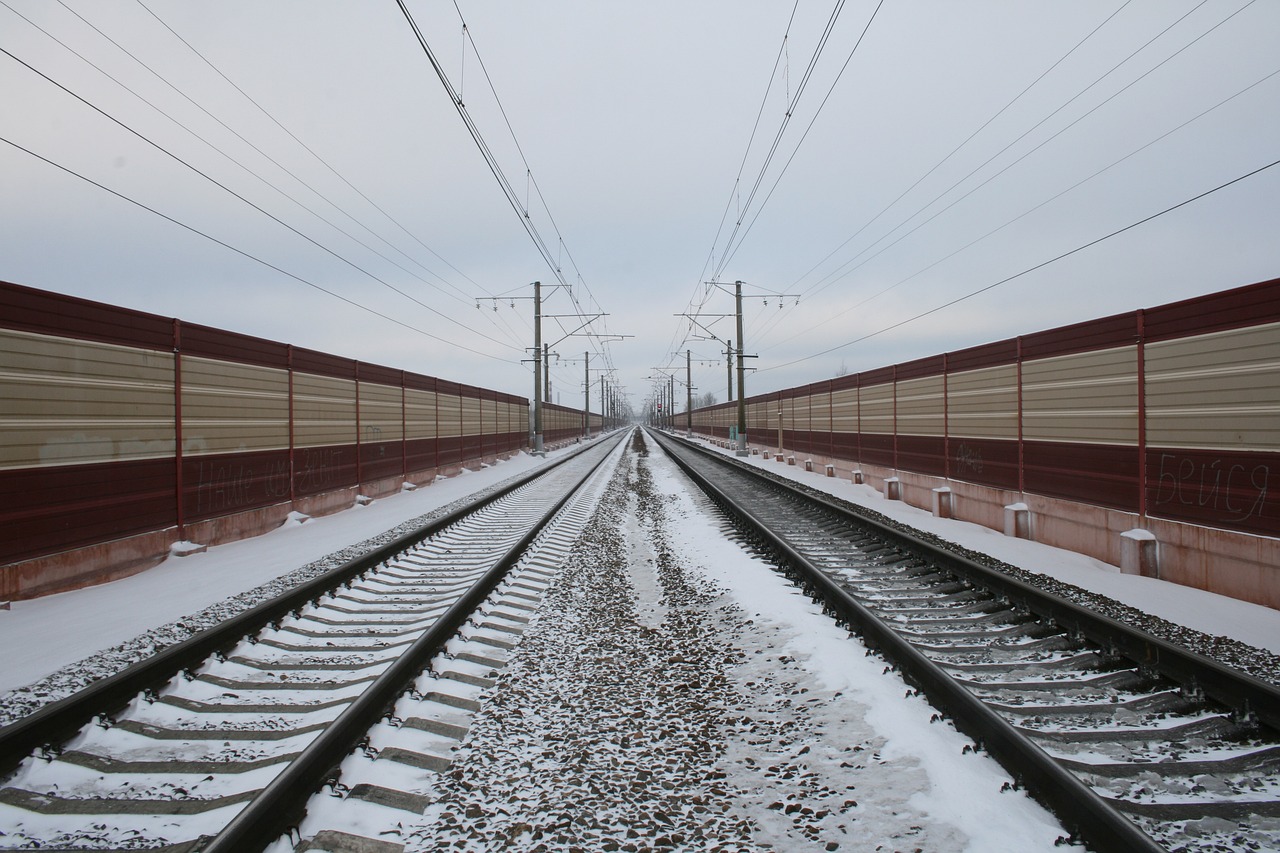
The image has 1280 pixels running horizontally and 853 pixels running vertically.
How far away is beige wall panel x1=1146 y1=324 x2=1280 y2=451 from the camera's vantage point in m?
6.15

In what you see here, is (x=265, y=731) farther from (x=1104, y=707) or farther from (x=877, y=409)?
(x=877, y=409)

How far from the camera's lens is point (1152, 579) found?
24.0ft

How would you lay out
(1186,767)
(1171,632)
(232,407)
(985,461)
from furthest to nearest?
1. (985,461)
2. (232,407)
3. (1171,632)
4. (1186,767)

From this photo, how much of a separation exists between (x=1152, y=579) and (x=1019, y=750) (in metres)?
6.27

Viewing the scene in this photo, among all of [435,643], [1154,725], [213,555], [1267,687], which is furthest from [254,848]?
[213,555]

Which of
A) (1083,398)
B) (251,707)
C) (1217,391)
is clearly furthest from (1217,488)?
(251,707)

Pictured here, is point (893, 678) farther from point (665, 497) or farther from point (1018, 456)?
point (665, 497)

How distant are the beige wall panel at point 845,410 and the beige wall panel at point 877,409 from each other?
71 centimetres

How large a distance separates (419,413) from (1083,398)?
685 inches

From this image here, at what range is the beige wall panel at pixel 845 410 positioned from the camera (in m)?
20.1

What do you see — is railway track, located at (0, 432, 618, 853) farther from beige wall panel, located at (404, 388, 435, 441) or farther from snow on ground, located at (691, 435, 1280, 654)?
beige wall panel, located at (404, 388, 435, 441)

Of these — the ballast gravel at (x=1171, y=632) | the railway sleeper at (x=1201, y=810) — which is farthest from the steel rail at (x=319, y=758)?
the ballast gravel at (x=1171, y=632)

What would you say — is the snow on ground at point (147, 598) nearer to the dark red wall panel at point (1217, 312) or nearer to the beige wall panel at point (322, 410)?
the beige wall panel at point (322, 410)

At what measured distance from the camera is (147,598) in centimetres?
667
